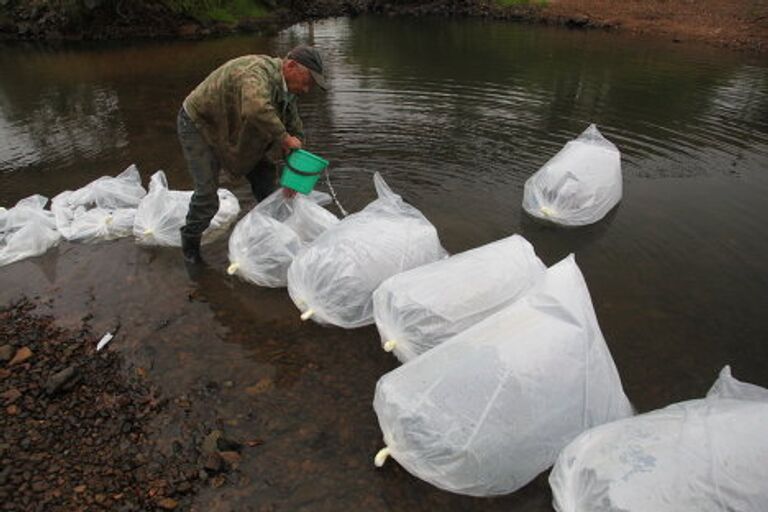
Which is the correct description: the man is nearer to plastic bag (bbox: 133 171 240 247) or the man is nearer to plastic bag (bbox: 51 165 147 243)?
plastic bag (bbox: 133 171 240 247)

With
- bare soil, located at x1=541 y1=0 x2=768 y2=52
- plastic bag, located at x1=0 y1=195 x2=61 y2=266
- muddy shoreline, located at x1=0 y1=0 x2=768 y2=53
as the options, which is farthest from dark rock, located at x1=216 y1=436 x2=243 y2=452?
muddy shoreline, located at x1=0 y1=0 x2=768 y2=53

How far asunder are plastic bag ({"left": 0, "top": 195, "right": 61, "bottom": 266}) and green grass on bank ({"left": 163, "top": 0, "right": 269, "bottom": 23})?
17576mm

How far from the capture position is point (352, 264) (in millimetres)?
3498

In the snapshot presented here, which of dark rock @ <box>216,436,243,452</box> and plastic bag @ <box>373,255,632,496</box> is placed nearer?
plastic bag @ <box>373,255,632,496</box>

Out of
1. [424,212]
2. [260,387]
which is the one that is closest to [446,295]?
[260,387]

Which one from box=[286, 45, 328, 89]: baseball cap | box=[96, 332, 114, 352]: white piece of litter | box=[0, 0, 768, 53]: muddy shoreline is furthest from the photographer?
box=[0, 0, 768, 53]: muddy shoreline

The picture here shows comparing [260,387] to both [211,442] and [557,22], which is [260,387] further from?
[557,22]

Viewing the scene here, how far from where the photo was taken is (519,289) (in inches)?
131

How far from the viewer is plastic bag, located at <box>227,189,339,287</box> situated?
4023 mm

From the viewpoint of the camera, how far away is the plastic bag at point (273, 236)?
4023 millimetres

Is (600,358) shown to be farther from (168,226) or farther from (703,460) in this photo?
(168,226)

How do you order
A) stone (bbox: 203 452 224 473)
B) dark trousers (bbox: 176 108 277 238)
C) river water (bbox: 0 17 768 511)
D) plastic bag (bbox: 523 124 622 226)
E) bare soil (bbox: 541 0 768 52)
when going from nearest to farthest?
stone (bbox: 203 452 224 473) < river water (bbox: 0 17 768 511) < dark trousers (bbox: 176 108 277 238) < plastic bag (bbox: 523 124 622 226) < bare soil (bbox: 541 0 768 52)

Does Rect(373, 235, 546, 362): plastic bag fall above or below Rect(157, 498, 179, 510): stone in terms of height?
above

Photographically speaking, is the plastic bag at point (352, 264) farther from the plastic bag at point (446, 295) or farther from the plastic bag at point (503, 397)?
the plastic bag at point (503, 397)
